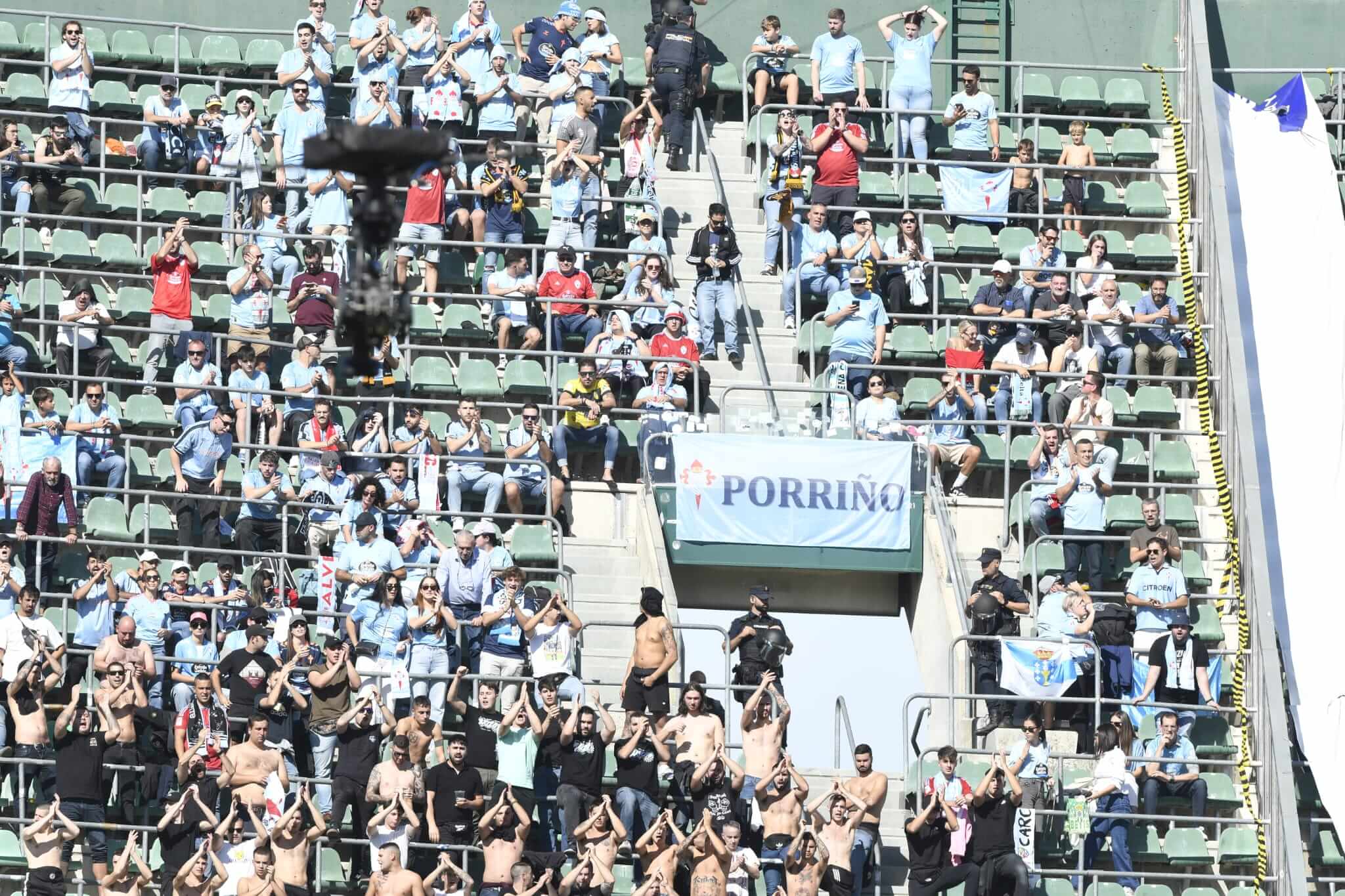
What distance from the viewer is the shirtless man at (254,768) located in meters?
22.4

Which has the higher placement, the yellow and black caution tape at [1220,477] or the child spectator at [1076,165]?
the child spectator at [1076,165]

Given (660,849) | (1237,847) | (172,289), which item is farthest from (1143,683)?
(172,289)

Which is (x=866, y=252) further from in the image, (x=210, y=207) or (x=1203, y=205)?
(x=210, y=207)

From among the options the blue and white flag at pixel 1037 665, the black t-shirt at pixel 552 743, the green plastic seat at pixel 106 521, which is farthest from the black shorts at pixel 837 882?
the green plastic seat at pixel 106 521

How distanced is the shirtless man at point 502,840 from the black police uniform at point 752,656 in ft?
7.76

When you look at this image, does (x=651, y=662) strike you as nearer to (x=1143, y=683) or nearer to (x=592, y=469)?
(x=592, y=469)

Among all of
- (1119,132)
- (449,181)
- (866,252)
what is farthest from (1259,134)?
(449,181)

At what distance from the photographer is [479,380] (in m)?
26.1

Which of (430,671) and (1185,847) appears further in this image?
(1185,847)

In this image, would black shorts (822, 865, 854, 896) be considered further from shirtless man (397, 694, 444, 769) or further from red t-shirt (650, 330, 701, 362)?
red t-shirt (650, 330, 701, 362)

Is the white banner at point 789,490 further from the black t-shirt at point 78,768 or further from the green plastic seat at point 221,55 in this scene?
the green plastic seat at point 221,55

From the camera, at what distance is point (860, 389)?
86.2 feet

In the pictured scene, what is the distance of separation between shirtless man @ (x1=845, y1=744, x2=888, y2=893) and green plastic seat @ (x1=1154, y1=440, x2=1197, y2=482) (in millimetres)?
4873

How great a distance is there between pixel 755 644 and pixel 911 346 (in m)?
4.24
